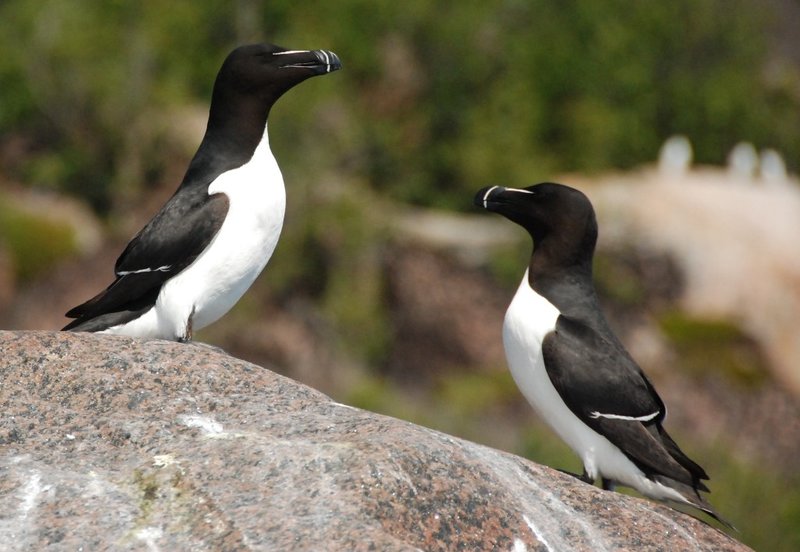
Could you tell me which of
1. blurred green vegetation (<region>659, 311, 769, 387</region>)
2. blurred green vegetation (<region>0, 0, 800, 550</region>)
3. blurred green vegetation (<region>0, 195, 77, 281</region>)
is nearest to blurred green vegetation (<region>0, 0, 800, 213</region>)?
blurred green vegetation (<region>0, 0, 800, 550</region>)

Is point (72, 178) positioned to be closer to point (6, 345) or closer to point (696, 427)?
point (696, 427)

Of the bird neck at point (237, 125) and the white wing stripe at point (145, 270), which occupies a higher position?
the bird neck at point (237, 125)

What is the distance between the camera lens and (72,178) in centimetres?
2345

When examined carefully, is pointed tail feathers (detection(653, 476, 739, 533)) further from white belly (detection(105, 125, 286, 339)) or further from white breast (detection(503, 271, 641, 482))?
white belly (detection(105, 125, 286, 339))

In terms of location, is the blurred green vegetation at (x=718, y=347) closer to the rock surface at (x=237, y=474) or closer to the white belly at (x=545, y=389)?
the white belly at (x=545, y=389)

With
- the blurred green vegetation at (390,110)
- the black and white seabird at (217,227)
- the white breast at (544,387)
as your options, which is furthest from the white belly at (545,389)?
the blurred green vegetation at (390,110)

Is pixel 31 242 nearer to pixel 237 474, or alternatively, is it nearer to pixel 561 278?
pixel 561 278

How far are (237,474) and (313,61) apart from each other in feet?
8.82

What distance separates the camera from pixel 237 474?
18.3ft

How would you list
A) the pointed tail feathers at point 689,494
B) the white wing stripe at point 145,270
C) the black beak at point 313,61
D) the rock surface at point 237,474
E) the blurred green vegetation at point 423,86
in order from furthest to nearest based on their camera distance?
1. the blurred green vegetation at point 423,86
2. the black beak at point 313,61
3. the white wing stripe at point 145,270
4. the pointed tail feathers at point 689,494
5. the rock surface at point 237,474

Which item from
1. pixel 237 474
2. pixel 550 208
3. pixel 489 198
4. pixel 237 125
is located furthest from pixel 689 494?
pixel 237 125

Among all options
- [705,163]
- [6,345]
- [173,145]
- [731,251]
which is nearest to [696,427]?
[731,251]

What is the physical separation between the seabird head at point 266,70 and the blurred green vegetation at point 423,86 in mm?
14755

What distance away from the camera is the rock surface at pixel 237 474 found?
17.6ft
